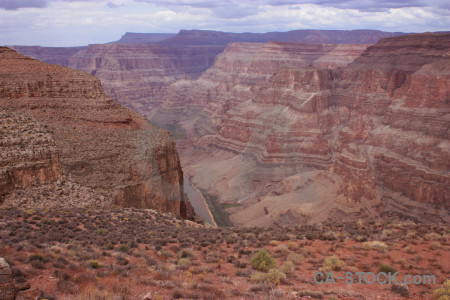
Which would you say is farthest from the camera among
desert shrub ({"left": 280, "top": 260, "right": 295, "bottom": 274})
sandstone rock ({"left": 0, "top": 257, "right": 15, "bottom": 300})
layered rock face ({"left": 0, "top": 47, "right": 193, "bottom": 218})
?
layered rock face ({"left": 0, "top": 47, "right": 193, "bottom": 218})

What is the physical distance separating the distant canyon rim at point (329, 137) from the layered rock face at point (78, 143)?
25712 mm

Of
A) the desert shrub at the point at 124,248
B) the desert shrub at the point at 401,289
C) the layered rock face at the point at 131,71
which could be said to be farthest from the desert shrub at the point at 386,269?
the layered rock face at the point at 131,71

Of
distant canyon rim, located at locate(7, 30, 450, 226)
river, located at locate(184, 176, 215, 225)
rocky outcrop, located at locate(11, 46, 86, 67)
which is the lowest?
river, located at locate(184, 176, 215, 225)

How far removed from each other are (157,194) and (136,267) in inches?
749

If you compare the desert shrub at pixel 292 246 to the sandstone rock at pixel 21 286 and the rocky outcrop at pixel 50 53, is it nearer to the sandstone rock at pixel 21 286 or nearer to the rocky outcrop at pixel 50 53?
the sandstone rock at pixel 21 286

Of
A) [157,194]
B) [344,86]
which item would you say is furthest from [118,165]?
[344,86]

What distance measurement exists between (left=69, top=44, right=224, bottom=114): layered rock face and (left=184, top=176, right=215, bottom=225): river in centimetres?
8674

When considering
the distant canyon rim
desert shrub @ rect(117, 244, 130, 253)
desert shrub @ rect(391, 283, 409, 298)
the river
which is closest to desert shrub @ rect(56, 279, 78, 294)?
desert shrub @ rect(117, 244, 130, 253)

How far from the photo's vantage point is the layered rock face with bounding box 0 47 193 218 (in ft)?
94.0

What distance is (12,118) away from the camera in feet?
98.9

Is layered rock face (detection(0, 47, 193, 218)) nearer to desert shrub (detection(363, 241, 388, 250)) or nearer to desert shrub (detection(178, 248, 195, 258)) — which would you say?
desert shrub (detection(178, 248, 195, 258))

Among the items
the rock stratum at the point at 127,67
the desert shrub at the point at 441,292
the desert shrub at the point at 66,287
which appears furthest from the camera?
the rock stratum at the point at 127,67

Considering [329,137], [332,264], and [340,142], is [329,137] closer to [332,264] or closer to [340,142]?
[340,142]

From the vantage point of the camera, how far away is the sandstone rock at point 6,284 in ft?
35.7
